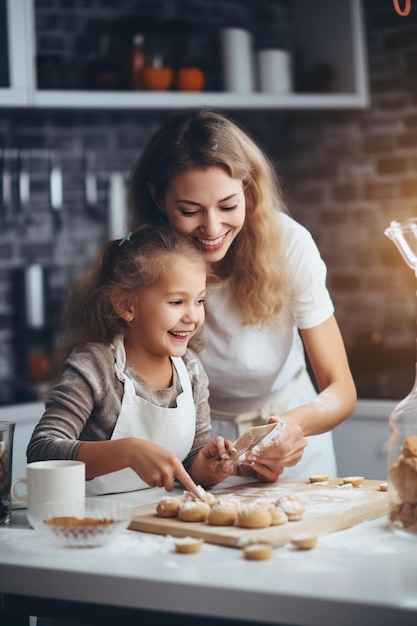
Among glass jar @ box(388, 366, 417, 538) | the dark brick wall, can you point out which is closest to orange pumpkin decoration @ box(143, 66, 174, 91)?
the dark brick wall

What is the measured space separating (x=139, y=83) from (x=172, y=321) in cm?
182

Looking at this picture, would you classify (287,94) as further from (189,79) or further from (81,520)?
(81,520)

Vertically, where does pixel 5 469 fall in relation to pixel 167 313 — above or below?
below

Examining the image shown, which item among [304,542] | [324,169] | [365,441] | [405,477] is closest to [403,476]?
[405,477]

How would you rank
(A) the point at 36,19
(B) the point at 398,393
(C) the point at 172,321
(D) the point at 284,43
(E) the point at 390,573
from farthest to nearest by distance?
(D) the point at 284,43
(A) the point at 36,19
(B) the point at 398,393
(C) the point at 172,321
(E) the point at 390,573

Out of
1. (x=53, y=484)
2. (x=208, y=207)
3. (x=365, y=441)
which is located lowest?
(x=365, y=441)

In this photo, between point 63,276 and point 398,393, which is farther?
point 63,276

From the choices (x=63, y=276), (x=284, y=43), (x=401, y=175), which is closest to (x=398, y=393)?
(x=401, y=175)

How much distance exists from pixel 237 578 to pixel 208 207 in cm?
89

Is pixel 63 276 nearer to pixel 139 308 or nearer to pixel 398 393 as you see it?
pixel 398 393

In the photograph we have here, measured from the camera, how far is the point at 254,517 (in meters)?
1.40

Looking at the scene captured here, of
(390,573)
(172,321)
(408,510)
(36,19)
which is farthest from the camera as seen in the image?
(36,19)

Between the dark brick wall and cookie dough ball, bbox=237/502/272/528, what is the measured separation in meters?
2.00

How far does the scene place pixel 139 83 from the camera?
11.2 ft
